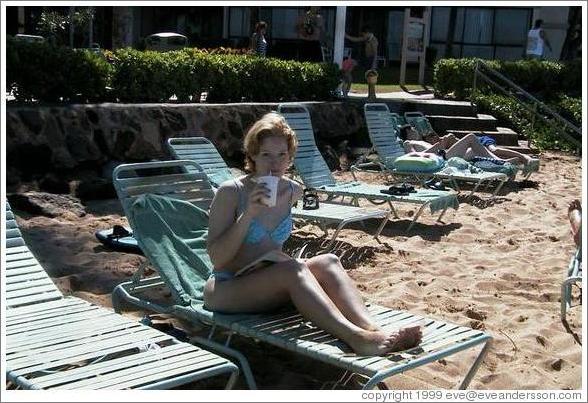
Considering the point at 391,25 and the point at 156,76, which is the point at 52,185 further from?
the point at 391,25

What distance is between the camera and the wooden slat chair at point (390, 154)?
8.80m

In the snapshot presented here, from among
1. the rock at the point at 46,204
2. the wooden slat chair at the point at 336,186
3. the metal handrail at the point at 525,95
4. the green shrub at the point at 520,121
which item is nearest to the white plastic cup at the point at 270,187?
the wooden slat chair at the point at 336,186

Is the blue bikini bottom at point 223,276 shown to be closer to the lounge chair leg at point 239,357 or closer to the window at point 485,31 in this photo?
the lounge chair leg at point 239,357

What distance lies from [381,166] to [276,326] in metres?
6.14

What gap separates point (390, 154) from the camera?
9.70m

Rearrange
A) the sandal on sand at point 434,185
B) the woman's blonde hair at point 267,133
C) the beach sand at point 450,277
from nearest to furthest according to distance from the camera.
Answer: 1. the woman's blonde hair at point 267,133
2. the beach sand at point 450,277
3. the sandal on sand at point 434,185

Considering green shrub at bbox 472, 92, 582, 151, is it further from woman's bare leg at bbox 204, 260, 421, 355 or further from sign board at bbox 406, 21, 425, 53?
woman's bare leg at bbox 204, 260, 421, 355

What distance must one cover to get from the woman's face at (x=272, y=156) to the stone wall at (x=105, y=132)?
4626 mm

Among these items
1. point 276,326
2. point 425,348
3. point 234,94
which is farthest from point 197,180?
point 234,94

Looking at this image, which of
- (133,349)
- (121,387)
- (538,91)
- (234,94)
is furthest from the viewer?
(538,91)

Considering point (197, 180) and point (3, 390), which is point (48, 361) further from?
point (197, 180)

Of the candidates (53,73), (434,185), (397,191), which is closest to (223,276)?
(397,191)

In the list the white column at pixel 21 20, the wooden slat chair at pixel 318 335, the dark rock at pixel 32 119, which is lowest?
the wooden slat chair at pixel 318 335

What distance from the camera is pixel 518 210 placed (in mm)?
8273
